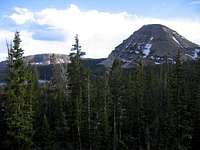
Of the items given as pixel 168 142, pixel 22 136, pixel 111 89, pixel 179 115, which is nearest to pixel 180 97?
pixel 179 115

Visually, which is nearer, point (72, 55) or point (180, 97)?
point (180, 97)

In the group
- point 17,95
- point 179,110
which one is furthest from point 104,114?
point 17,95

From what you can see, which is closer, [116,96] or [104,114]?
[104,114]

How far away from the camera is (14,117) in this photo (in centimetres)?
3438

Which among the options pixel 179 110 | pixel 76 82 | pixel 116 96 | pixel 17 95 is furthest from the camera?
pixel 116 96

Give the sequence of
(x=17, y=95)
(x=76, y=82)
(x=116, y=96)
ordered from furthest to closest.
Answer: (x=116, y=96) → (x=76, y=82) → (x=17, y=95)

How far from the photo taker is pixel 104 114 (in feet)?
142

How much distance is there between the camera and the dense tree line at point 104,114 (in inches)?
1373

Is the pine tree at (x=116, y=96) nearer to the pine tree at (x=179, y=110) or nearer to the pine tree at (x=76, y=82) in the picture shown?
the pine tree at (x=76, y=82)

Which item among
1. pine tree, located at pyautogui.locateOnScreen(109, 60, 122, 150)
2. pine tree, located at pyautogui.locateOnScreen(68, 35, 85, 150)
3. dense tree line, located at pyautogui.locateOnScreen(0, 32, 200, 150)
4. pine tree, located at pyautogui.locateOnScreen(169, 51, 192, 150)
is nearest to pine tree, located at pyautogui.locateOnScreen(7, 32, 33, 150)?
dense tree line, located at pyautogui.locateOnScreen(0, 32, 200, 150)

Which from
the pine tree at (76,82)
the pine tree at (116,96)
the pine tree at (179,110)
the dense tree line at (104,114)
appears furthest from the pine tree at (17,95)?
the pine tree at (179,110)

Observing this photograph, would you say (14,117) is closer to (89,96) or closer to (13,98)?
(13,98)

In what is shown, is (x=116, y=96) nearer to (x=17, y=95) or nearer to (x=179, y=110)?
(x=179, y=110)

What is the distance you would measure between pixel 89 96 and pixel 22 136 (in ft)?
37.3
